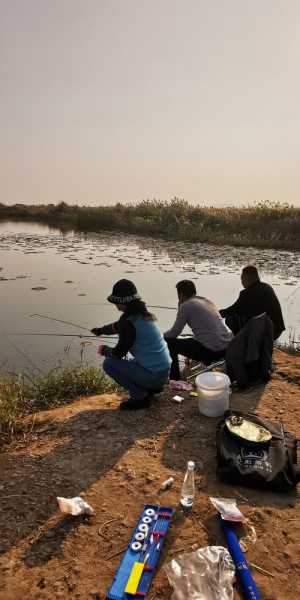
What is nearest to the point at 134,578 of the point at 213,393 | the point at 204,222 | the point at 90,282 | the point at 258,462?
the point at 258,462

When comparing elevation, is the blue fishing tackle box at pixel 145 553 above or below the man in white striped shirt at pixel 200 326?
below

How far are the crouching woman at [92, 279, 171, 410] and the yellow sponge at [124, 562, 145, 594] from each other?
180 centimetres

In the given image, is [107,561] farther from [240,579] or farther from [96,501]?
[240,579]

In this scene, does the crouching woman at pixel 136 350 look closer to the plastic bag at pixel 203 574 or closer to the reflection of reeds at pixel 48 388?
the reflection of reeds at pixel 48 388

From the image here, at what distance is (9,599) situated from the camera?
1819 millimetres

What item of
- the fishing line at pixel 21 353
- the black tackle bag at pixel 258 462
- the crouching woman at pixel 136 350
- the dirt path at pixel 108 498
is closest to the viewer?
the dirt path at pixel 108 498

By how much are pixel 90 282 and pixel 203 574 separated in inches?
318

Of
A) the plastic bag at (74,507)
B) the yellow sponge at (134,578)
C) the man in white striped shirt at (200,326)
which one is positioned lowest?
the yellow sponge at (134,578)

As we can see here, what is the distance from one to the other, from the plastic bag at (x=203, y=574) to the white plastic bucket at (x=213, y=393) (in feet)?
5.04

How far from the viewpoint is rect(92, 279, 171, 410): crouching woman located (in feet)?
11.2

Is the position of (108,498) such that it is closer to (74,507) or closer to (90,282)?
(74,507)

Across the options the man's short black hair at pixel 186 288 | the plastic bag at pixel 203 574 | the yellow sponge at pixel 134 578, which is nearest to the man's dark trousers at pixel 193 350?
the man's short black hair at pixel 186 288

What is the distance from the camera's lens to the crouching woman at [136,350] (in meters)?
3.42

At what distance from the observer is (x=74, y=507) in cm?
231
